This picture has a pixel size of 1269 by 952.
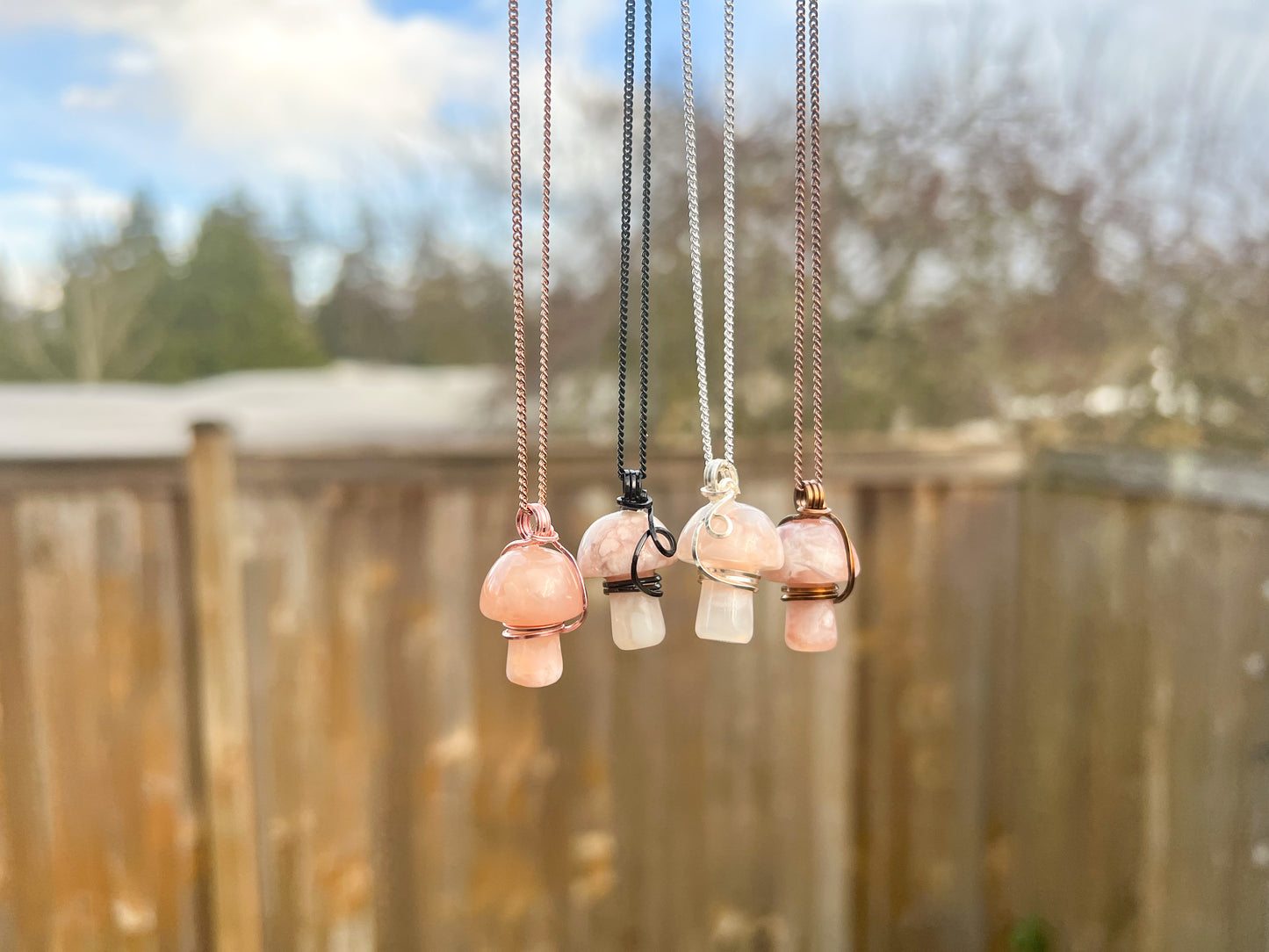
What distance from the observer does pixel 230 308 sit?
182 cm

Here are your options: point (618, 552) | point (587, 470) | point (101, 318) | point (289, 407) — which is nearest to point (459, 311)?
point (289, 407)

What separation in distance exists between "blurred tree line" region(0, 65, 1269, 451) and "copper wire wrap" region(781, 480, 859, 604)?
103cm

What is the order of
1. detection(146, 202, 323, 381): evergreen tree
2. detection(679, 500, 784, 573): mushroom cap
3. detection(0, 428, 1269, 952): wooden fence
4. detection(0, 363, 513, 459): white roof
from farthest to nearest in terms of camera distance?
1. detection(146, 202, 323, 381): evergreen tree
2. detection(0, 363, 513, 459): white roof
3. detection(0, 428, 1269, 952): wooden fence
4. detection(679, 500, 784, 573): mushroom cap

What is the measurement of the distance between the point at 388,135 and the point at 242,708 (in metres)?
1.17

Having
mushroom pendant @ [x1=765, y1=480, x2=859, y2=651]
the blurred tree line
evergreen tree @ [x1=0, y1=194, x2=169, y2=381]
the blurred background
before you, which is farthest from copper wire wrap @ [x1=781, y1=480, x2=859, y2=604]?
evergreen tree @ [x1=0, y1=194, x2=169, y2=381]

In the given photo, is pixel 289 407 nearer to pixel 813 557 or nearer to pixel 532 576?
pixel 532 576

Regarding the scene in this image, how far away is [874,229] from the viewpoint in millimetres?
1822

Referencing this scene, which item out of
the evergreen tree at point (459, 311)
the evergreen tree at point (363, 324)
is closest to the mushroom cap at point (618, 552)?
the evergreen tree at point (459, 311)

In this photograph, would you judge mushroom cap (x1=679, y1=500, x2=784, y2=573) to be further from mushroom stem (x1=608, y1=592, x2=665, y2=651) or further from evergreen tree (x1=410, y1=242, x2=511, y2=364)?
evergreen tree (x1=410, y1=242, x2=511, y2=364)

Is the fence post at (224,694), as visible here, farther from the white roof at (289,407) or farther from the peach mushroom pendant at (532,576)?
the peach mushroom pendant at (532,576)

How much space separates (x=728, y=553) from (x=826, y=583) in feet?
0.35

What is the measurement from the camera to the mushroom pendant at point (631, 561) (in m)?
0.71

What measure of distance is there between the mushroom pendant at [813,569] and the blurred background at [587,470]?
823mm

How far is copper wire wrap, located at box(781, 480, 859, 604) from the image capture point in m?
0.72
